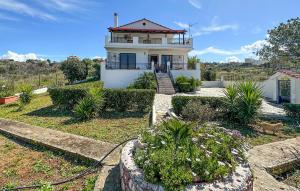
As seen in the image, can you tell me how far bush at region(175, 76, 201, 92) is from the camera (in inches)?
978

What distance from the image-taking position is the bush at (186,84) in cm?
2484

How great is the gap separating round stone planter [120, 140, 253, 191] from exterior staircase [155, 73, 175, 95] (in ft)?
61.1

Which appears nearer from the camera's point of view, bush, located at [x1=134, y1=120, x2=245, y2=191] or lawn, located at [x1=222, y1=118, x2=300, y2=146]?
bush, located at [x1=134, y1=120, x2=245, y2=191]

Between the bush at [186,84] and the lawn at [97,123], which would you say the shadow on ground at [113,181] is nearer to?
the lawn at [97,123]

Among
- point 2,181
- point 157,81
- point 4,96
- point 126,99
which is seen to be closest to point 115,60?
point 157,81

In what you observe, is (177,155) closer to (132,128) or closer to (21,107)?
(132,128)

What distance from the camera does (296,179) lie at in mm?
6547

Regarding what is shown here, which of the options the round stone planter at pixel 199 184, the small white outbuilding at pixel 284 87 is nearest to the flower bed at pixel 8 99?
the round stone planter at pixel 199 184

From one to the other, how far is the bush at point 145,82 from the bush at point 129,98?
917cm

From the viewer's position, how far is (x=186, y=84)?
81.5ft

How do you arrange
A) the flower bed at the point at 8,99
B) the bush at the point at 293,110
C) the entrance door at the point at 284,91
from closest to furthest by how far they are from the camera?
the bush at the point at 293,110 → the flower bed at the point at 8,99 → the entrance door at the point at 284,91

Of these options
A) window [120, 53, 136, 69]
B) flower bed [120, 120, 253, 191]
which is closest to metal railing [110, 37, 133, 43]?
window [120, 53, 136, 69]

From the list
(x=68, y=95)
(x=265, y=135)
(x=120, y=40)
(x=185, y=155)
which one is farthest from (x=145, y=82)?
(x=185, y=155)

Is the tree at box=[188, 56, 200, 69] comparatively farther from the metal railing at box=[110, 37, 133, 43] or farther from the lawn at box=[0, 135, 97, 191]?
the lawn at box=[0, 135, 97, 191]
